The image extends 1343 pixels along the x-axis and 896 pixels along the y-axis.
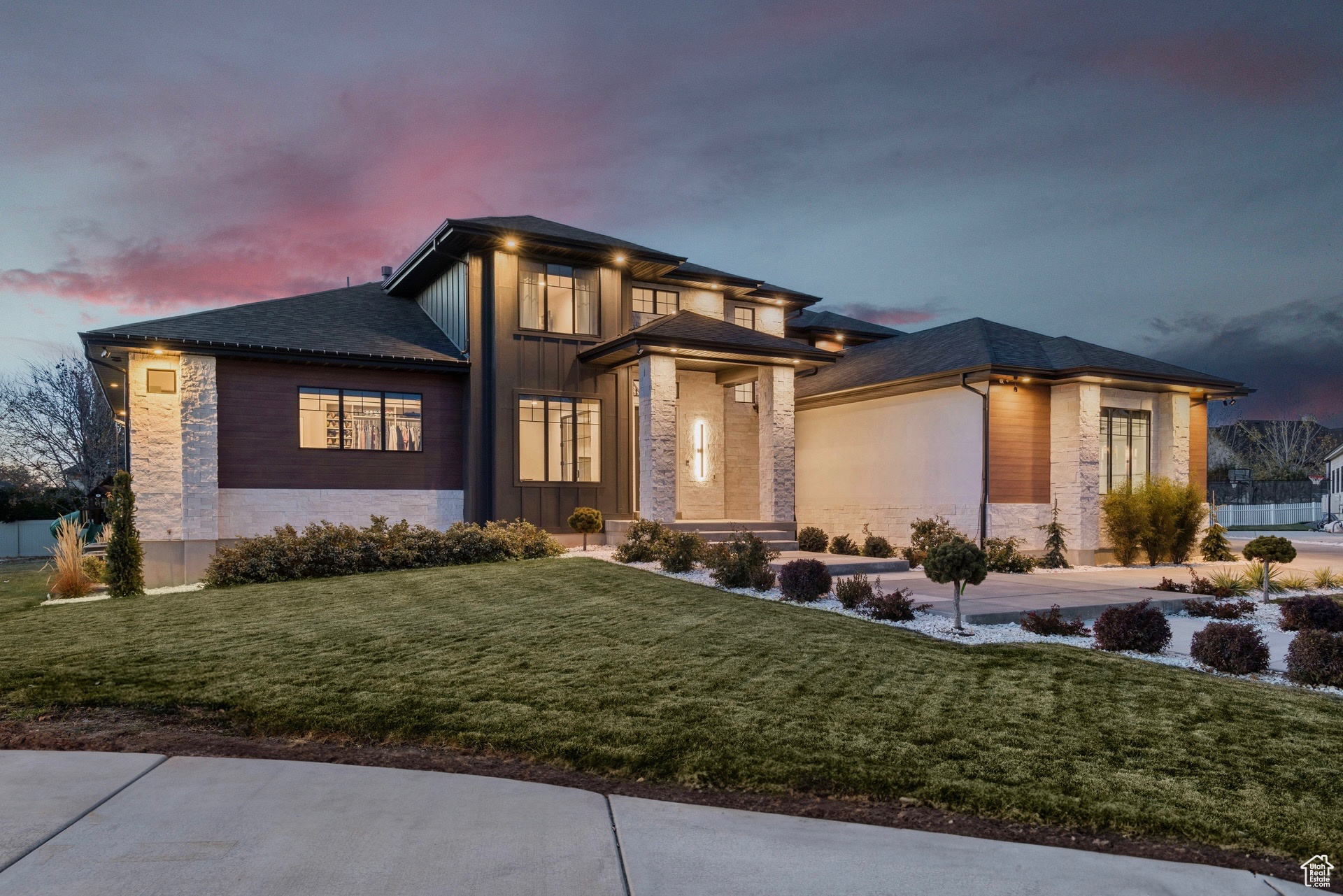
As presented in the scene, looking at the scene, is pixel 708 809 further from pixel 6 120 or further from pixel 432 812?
pixel 6 120

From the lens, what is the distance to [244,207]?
58.0 ft

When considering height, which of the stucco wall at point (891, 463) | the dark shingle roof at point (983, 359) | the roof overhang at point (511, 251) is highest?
the roof overhang at point (511, 251)

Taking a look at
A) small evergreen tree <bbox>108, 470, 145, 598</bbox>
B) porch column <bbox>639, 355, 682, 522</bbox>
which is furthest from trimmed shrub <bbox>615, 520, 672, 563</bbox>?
small evergreen tree <bbox>108, 470, 145, 598</bbox>

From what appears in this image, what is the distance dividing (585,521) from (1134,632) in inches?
378

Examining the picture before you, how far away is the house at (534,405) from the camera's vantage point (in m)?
14.2

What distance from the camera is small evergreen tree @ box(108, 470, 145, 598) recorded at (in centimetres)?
1152

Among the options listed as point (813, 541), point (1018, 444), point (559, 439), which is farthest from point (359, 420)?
point (1018, 444)

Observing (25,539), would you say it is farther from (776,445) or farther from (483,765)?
(483,765)

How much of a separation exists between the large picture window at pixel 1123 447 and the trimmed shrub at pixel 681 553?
371 inches

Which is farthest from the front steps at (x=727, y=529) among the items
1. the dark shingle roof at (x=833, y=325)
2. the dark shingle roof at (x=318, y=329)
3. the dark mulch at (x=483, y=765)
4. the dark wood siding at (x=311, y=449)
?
the dark mulch at (x=483, y=765)

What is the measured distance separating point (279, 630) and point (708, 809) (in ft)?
19.6

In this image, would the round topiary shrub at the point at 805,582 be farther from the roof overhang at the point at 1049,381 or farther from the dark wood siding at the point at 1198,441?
the dark wood siding at the point at 1198,441

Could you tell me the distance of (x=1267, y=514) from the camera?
35812mm

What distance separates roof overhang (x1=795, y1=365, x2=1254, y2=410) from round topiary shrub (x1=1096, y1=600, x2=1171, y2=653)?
Result: 26.3 feet
